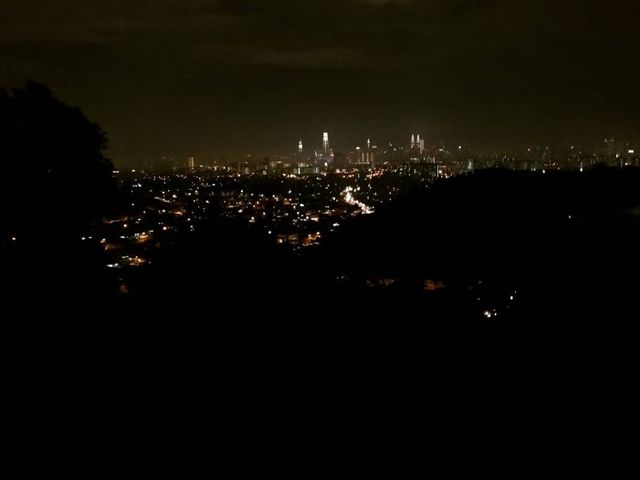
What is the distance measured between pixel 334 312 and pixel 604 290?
7.33 metres

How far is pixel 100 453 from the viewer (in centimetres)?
390

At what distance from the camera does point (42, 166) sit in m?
7.21

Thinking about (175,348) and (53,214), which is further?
(53,214)

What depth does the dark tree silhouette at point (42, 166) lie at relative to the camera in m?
7.03

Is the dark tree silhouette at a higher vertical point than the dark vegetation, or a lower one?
higher

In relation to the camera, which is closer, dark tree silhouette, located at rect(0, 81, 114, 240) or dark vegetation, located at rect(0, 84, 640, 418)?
dark vegetation, located at rect(0, 84, 640, 418)

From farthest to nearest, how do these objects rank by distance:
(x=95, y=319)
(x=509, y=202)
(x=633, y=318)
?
(x=509, y=202), (x=633, y=318), (x=95, y=319)

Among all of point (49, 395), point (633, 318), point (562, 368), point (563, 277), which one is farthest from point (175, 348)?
point (563, 277)

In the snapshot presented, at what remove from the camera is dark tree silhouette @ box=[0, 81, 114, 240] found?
7.03 meters

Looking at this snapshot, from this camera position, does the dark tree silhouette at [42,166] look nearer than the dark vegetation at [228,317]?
No

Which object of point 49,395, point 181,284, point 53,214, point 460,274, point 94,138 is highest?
point 94,138

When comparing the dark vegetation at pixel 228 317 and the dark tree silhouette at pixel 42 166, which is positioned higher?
the dark tree silhouette at pixel 42 166

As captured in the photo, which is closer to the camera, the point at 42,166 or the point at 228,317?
the point at 228,317

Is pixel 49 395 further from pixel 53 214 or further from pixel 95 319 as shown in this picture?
pixel 53 214
